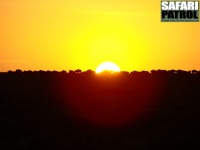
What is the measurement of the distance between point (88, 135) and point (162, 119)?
325 inches

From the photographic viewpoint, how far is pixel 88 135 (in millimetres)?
24875

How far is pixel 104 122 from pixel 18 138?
7.57m

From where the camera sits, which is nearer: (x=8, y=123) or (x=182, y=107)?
(x=8, y=123)

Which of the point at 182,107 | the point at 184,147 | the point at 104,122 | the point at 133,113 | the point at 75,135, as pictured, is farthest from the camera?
the point at 182,107

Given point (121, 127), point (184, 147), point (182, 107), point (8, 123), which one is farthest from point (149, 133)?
point (182, 107)

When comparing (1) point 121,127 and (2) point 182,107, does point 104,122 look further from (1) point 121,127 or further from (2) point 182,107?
(2) point 182,107

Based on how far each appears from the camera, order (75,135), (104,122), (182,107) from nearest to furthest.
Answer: (75,135) → (104,122) → (182,107)

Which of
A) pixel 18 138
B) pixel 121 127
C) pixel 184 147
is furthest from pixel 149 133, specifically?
pixel 18 138

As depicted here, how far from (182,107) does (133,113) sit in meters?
6.02

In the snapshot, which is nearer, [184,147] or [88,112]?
[184,147]

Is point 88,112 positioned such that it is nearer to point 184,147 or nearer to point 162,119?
point 162,119

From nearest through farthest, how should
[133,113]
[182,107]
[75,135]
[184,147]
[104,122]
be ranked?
[184,147] < [75,135] < [104,122] < [133,113] < [182,107]

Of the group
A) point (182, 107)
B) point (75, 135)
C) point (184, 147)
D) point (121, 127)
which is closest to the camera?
point (184, 147)

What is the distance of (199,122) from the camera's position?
29.8 metres
